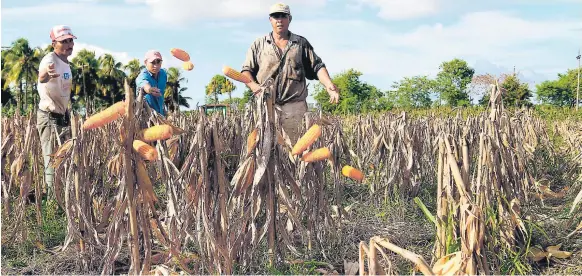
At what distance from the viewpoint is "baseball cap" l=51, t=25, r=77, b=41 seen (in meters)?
4.88

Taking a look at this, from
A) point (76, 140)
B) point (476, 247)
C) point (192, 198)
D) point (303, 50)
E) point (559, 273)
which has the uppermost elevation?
point (303, 50)

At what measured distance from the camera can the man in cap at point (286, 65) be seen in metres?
4.79

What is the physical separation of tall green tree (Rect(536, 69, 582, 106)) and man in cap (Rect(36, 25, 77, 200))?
279 ft

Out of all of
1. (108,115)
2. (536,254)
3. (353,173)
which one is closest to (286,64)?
(353,173)

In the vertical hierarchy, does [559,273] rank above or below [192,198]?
below

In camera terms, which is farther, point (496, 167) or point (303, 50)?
point (303, 50)

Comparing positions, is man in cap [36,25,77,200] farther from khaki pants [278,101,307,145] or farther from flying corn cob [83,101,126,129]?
flying corn cob [83,101,126,129]

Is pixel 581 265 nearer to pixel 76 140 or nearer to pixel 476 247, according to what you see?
pixel 476 247

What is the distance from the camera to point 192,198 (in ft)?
10.3

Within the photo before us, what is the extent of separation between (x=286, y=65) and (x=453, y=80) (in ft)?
265

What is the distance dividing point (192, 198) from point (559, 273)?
2.34m

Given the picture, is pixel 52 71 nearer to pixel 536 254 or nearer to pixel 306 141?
pixel 306 141

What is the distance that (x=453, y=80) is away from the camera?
8150 centimetres

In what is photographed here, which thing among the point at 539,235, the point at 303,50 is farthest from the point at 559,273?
the point at 303,50
